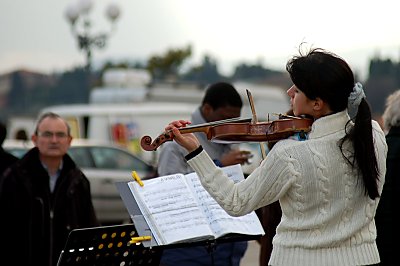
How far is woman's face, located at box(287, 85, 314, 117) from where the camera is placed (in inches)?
139

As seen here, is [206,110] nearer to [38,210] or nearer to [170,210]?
[38,210]

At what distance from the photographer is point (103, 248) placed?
14.3 ft

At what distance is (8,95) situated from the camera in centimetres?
4797

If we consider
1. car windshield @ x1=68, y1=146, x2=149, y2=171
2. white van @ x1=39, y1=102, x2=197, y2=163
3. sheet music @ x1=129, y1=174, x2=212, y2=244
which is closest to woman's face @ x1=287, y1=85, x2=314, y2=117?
sheet music @ x1=129, y1=174, x2=212, y2=244

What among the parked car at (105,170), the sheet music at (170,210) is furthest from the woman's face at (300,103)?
the parked car at (105,170)

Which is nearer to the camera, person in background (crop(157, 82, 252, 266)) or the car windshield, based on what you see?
person in background (crop(157, 82, 252, 266))

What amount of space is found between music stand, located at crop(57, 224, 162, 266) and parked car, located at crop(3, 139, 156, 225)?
894cm

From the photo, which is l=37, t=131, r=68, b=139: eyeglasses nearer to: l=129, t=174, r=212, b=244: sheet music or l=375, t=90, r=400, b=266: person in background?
l=129, t=174, r=212, b=244: sheet music

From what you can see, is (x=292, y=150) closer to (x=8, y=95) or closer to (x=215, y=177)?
(x=215, y=177)

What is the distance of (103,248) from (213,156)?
1.25 metres

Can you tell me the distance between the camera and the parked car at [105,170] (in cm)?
1385

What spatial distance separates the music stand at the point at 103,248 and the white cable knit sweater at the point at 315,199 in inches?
35.1

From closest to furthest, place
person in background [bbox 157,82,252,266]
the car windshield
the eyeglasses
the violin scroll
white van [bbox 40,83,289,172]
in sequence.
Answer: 1. the violin scroll
2. person in background [bbox 157,82,252,266]
3. the eyeglasses
4. the car windshield
5. white van [bbox 40,83,289,172]

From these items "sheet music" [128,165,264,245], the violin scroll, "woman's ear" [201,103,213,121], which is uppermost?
the violin scroll
